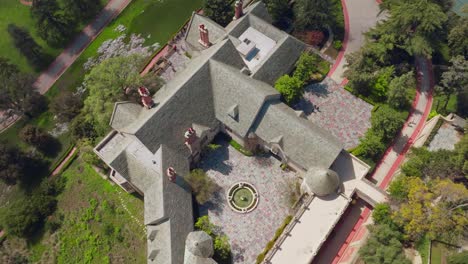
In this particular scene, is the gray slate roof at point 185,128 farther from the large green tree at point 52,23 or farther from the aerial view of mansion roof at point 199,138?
the large green tree at point 52,23

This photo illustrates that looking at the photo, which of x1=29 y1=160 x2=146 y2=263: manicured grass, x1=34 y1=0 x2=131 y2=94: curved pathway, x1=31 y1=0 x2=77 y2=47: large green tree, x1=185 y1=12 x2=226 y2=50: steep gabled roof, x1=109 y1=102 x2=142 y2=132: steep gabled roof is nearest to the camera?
x1=29 y1=160 x2=146 y2=263: manicured grass

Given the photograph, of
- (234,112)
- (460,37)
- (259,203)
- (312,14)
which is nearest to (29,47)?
(234,112)

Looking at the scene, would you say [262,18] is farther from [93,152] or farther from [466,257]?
[466,257]

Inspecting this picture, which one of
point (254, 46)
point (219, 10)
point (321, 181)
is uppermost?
point (219, 10)

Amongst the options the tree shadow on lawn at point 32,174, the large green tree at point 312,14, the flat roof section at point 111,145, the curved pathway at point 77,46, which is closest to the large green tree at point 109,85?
the flat roof section at point 111,145

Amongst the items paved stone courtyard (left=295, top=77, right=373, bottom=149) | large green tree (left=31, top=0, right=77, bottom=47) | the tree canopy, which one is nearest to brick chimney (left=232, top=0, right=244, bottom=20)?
paved stone courtyard (left=295, top=77, right=373, bottom=149)

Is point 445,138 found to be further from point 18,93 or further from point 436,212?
point 18,93

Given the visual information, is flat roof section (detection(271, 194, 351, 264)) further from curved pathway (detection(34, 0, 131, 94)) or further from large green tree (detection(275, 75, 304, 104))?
curved pathway (detection(34, 0, 131, 94))
